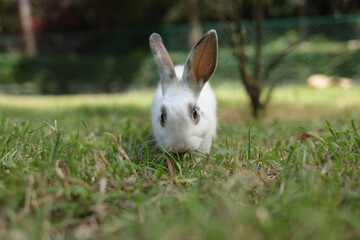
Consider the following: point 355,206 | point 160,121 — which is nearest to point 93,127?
point 160,121

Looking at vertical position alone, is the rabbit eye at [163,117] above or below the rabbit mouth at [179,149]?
above

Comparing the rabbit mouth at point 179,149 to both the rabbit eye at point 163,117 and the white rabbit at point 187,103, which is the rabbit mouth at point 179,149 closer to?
the white rabbit at point 187,103

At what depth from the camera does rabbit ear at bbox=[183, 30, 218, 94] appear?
91.8 inches

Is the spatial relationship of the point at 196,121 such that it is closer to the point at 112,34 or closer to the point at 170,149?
the point at 170,149

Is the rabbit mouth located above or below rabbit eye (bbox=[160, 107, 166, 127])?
below

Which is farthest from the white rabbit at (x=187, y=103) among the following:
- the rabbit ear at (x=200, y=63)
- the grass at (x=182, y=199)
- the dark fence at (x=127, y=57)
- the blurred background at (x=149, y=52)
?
the dark fence at (x=127, y=57)

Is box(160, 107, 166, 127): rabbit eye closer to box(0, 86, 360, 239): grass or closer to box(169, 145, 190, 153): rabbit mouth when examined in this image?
box(169, 145, 190, 153): rabbit mouth

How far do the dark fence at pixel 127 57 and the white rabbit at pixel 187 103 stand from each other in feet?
25.6

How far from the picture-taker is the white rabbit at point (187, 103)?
206 centimetres

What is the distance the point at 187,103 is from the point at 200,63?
386 mm

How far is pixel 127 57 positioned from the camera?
41.3ft

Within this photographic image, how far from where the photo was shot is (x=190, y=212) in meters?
1.21

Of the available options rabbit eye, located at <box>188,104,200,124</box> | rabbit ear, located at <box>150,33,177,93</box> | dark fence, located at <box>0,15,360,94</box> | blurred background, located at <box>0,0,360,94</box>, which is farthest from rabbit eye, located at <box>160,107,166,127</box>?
dark fence, located at <box>0,15,360,94</box>

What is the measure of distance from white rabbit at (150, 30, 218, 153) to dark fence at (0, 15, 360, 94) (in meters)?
7.81
